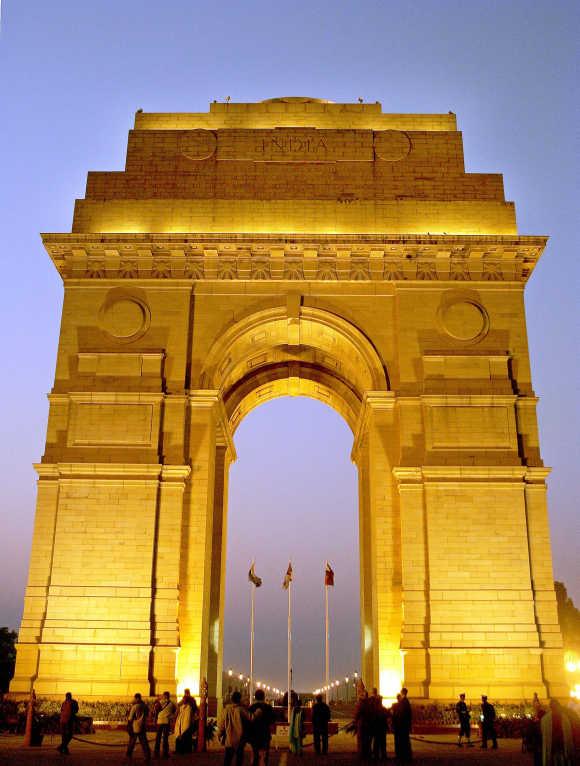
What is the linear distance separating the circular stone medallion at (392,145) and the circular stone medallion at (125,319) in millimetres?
9557

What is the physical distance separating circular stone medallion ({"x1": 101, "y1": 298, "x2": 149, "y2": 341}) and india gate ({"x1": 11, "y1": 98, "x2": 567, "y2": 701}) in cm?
6

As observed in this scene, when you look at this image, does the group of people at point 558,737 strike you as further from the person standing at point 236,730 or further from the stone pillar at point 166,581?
the stone pillar at point 166,581

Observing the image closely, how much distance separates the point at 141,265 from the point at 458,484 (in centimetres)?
1170

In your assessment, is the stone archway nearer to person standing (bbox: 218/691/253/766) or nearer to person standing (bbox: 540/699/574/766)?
person standing (bbox: 218/691/253/766)

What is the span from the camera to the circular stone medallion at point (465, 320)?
2675cm

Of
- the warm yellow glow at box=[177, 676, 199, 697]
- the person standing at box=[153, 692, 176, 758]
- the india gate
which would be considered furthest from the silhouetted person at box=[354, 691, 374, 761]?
the warm yellow glow at box=[177, 676, 199, 697]

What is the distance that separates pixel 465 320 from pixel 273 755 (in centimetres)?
1427

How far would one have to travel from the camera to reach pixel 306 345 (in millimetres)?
31578

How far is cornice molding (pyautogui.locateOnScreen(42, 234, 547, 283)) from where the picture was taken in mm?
26938

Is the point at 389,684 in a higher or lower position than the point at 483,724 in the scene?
higher

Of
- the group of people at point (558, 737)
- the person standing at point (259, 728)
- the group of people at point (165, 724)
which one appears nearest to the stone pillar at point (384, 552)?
the group of people at point (165, 724)

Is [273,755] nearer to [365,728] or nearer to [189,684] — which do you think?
[365,728]

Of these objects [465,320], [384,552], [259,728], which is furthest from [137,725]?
[465,320]

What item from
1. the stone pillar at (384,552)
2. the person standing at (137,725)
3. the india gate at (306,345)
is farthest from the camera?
the stone pillar at (384,552)
